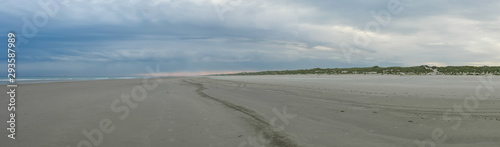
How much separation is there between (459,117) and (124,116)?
8181 mm

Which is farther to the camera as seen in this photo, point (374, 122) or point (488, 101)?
point (488, 101)

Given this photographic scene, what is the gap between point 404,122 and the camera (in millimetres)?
5891

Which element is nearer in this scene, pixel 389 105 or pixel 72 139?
pixel 72 139

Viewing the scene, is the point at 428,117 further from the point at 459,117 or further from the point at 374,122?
the point at 374,122

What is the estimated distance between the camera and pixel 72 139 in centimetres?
485

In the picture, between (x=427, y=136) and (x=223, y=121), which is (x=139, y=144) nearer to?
(x=223, y=121)

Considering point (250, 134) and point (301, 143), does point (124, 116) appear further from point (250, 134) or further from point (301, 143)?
point (301, 143)

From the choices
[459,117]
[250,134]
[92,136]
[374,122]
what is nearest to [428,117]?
[459,117]

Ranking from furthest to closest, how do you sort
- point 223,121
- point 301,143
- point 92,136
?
point 223,121 → point 92,136 → point 301,143

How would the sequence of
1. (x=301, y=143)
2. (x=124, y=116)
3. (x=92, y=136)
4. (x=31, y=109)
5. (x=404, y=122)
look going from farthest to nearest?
(x=31, y=109) < (x=124, y=116) < (x=404, y=122) < (x=92, y=136) < (x=301, y=143)

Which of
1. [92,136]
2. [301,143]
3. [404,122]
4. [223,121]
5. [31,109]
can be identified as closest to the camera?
[301,143]

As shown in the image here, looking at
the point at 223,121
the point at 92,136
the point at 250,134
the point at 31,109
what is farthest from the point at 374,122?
the point at 31,109

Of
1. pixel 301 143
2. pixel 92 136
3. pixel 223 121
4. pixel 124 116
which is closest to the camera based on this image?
pixel 301 143

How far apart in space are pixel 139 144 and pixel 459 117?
6.88 meters
